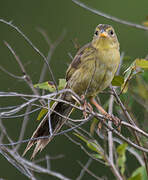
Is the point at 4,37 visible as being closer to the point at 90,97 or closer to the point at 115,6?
the point at 115,6

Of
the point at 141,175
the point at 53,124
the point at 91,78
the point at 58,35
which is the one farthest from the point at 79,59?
the point at 58,35

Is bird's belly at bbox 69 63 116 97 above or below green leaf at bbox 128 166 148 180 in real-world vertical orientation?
above

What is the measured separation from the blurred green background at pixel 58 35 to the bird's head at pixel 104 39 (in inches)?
95.6

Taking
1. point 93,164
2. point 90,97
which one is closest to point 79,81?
point 90,97

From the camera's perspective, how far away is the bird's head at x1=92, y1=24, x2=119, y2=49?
454cm

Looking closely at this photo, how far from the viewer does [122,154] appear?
13.0 feet

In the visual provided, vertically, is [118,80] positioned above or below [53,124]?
above

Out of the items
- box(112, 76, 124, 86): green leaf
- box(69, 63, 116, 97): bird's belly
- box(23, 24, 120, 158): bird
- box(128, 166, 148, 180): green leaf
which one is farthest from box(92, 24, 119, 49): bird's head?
box(128, 166, 148, 180): green leaf

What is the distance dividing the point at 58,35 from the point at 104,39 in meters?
4.39

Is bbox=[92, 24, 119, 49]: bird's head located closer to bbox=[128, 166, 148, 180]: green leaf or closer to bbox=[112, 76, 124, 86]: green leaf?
bbox=[112, 76, 124, 86]: green leaf

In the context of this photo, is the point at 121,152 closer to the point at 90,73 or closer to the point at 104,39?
the point at 90,73

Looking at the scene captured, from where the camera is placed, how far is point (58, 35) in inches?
352

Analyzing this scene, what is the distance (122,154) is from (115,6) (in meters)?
4.98

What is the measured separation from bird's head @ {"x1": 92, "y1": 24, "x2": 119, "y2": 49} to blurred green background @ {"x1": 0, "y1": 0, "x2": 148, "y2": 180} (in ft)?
7.97
